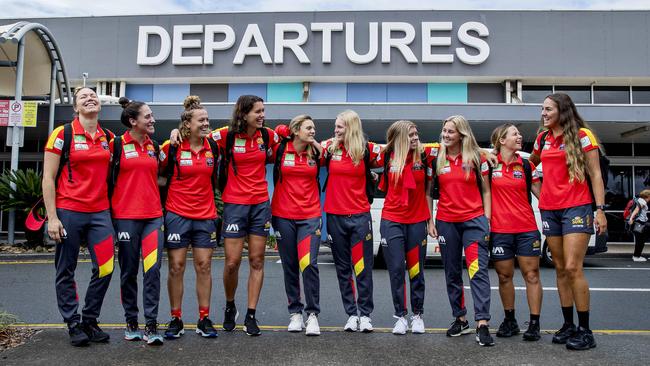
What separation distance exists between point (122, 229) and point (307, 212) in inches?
63.1

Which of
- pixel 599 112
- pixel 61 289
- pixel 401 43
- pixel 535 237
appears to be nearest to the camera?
pixel 61 289

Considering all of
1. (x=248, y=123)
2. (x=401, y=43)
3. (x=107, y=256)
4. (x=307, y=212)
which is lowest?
(x=107, y=256)

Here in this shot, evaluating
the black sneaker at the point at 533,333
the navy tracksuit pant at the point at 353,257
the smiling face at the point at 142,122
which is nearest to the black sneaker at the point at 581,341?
the black sneaker at the point at 533,333

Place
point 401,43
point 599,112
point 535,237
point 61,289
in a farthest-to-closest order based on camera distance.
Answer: point 401,43 < point 599,112 < point 535,237 < point 61,289

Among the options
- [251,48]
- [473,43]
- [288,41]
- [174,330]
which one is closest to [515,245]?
[174,330]

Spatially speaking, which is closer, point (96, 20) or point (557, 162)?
point (557, 162)

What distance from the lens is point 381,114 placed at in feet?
46.4

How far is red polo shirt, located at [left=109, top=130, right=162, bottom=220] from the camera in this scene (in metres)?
4.30

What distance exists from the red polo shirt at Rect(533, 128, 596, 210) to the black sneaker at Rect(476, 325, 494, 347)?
3.88ft

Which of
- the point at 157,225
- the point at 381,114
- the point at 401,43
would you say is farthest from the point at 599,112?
the point at 157,225

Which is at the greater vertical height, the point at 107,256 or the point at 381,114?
the point at 381,114

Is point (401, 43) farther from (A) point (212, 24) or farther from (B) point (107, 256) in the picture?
(B) point (107, 256)

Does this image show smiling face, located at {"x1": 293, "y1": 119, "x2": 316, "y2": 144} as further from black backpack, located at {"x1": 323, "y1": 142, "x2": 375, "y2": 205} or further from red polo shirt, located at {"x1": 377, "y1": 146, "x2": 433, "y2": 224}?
red polo shirt, located at {"x1": 377, "y1": 146, "x2": 433, "y2": 224}

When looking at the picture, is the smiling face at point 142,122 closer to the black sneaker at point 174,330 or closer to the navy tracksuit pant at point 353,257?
the black sneaker at point 174,330
